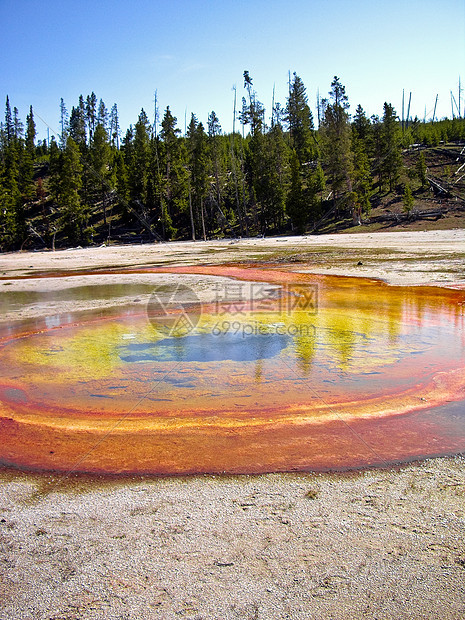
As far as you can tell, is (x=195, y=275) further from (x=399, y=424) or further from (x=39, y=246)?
(x=39, y=246)

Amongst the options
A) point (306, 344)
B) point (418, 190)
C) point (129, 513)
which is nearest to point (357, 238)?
point (418, 190)

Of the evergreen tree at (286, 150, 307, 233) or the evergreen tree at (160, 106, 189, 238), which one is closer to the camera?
the evergreen tree at (286, 150, 307, 233)

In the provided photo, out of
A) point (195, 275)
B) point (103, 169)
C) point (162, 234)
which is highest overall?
point (103, 169)

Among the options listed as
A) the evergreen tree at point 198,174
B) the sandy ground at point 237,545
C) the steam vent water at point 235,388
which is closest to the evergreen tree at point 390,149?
the evergreen tree at point 198,174

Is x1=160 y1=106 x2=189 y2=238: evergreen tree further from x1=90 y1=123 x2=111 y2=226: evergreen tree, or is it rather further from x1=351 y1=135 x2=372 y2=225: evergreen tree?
x1=351 y1=135 x2=372 y2=225: evergreen tree

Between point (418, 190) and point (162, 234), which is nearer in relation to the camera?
point (418, 190)

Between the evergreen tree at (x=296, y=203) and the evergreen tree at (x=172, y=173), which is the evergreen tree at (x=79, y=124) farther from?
the evergreen tree at (x=296, y=203)

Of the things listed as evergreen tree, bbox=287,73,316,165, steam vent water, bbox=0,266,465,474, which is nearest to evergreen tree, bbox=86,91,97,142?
evergreen tree, bbox=287,73,316,165
